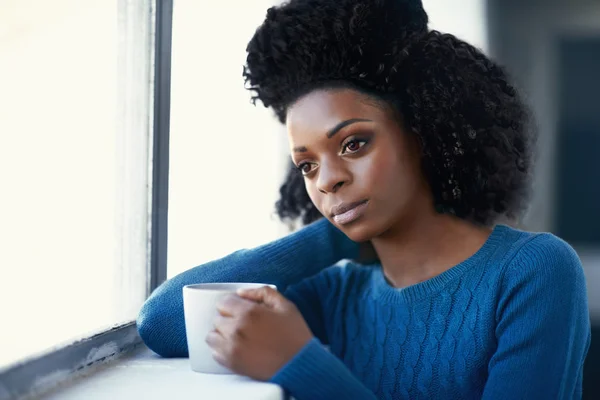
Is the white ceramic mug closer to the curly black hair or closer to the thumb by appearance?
the thumb

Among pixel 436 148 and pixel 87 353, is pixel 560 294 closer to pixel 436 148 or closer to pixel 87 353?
pixel 436 148

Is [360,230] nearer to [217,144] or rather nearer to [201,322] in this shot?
[201,322]

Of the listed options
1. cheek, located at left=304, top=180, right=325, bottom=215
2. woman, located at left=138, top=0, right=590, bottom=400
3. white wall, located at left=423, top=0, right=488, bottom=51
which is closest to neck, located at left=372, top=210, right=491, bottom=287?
woman, located at left=138, top=0, right=590, bottom=400

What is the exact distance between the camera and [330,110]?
0.78 metres

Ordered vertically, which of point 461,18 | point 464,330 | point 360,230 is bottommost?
point 464,330

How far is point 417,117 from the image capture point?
81cm

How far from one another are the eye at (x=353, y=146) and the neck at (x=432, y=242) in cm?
13

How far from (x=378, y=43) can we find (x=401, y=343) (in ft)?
1.24

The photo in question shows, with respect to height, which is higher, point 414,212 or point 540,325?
point 414,212

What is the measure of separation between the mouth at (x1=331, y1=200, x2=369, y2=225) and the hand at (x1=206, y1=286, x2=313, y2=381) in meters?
0.19

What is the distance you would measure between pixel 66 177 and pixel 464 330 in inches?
19.5

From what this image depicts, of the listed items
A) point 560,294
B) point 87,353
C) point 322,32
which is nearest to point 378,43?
point 322,32

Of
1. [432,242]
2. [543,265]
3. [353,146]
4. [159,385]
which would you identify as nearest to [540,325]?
[543,265]

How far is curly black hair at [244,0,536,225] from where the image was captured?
79 centimetres
